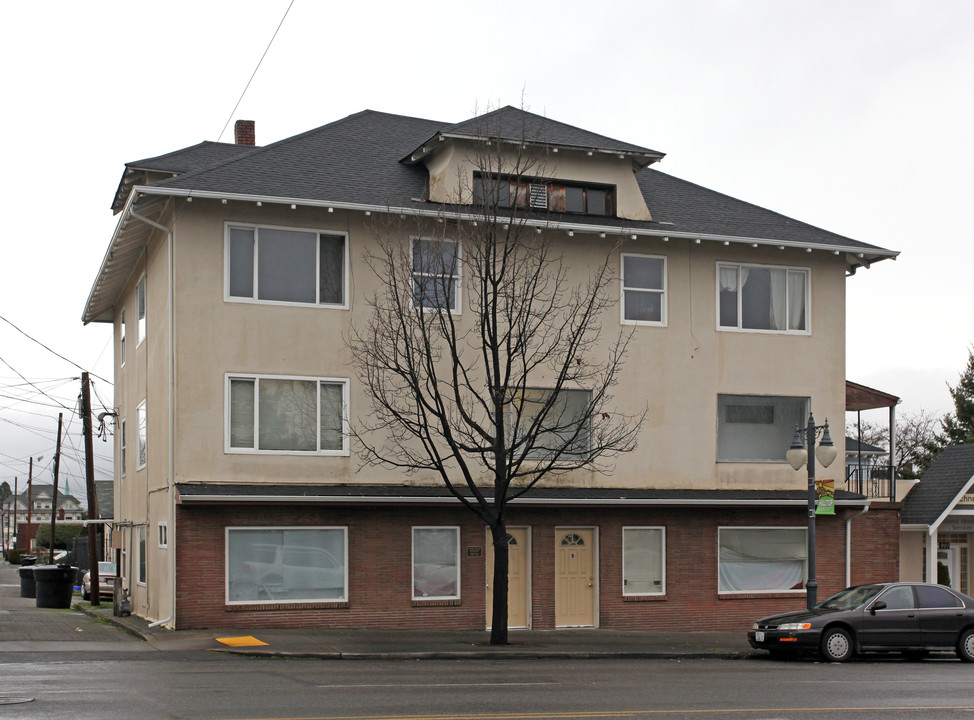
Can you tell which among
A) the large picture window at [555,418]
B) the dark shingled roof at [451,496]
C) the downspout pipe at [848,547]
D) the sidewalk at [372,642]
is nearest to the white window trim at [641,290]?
the large picture window at [555,418]

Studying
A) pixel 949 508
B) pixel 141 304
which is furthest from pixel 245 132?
pixel 949 508

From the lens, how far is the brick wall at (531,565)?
2141 cm

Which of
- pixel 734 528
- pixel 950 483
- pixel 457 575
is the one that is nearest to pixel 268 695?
pixel 457 575

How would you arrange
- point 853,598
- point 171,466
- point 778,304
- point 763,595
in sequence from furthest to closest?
point 778,304
point 763,595
point 171,466
point 853,598

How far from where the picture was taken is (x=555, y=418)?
24578 mm

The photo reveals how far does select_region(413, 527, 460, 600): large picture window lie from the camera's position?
2306 cm

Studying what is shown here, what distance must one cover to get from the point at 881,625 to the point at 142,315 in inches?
675

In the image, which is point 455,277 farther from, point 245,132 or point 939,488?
point 939,488

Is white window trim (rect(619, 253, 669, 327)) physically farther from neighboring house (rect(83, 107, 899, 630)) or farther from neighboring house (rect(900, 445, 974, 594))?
neighboring house (rect(900, 445, 974, 594))

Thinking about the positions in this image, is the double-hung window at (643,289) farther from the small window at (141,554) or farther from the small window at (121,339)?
the small window at (121,339)

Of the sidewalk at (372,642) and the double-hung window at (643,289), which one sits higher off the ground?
the double-hung window at (643,289)

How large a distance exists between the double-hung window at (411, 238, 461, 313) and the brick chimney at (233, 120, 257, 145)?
8.53m

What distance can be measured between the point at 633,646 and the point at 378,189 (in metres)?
10.2

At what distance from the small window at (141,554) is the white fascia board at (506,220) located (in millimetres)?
8254
